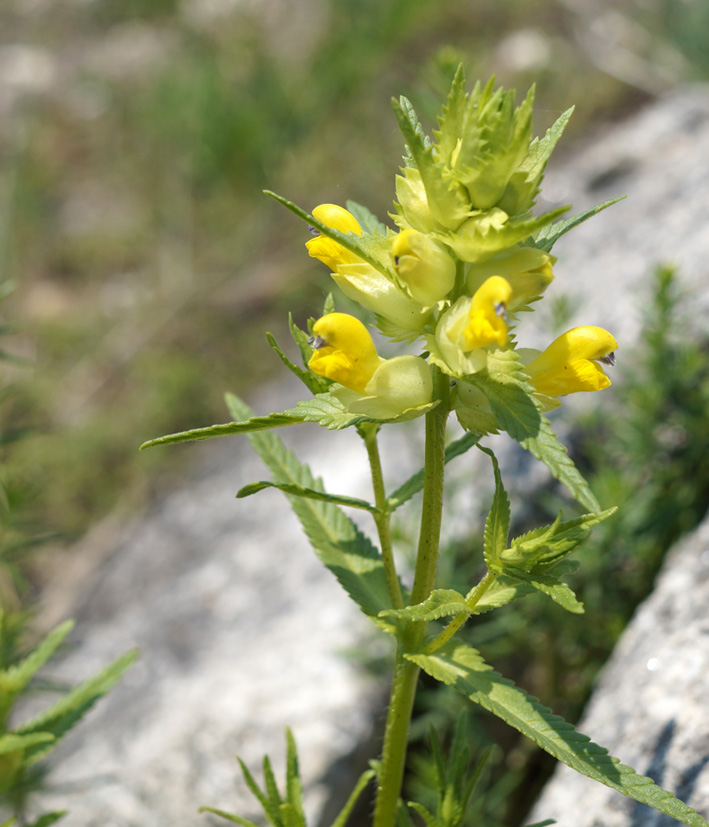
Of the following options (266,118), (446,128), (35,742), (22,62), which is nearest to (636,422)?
(446,128)

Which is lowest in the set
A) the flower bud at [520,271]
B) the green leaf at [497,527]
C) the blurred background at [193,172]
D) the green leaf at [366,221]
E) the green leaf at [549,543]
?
the green leaf at [549,543]

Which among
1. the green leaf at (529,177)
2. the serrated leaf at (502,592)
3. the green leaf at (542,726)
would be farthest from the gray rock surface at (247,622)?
the green leaf at (529,177)

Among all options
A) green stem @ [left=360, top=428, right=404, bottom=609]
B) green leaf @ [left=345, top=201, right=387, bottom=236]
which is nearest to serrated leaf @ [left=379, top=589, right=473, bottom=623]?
green stem @ [left=360, top=428, right=404, bottom=609]

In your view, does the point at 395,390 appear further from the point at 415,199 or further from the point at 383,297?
the point at 415,199

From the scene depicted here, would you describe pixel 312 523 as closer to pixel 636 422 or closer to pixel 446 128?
pixel 446 128

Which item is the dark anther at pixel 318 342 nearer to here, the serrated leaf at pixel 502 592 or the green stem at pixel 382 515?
the green stem at pixel 382 515

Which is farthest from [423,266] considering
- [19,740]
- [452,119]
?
[19,740]
